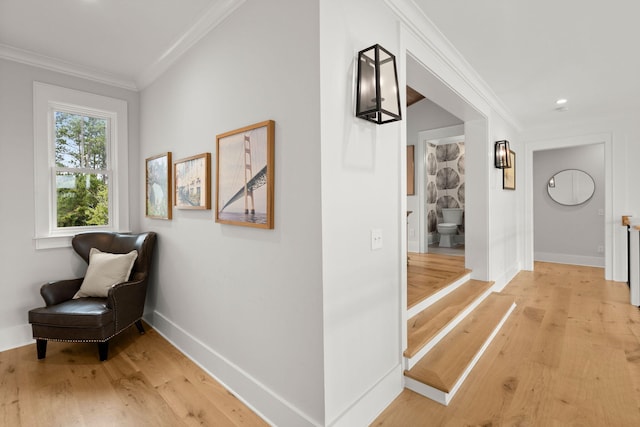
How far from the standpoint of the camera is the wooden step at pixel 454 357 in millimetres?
1882

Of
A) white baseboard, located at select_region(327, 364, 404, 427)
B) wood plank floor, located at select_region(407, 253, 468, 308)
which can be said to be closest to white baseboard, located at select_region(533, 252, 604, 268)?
wood plank floor, located at select_region(407, 253, 468, 308)

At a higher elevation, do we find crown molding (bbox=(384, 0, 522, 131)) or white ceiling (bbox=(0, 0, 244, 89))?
white ceiling (bbox=(0, 0, 244, 89))

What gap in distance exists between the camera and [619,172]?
14.8 ft

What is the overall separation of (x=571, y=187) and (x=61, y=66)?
802 cm

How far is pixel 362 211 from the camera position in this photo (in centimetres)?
171

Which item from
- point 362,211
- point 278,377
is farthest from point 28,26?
point 278,377

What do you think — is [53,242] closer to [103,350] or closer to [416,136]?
[103,350]

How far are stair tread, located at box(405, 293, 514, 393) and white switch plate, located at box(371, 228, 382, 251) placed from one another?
907mm

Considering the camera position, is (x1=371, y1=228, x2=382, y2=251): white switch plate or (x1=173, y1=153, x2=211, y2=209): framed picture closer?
(x1=371, y1=228, x2=382, y2=251): white switch plate

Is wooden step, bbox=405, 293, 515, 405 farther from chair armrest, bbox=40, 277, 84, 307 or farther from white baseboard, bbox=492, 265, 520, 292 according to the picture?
chair armrest, bbox=40, 277, 84, 307

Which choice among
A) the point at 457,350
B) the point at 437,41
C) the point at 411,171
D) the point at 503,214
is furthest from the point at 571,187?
the point at 457,350

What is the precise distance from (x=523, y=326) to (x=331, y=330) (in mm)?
2499

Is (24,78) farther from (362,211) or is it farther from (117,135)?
(362,211)

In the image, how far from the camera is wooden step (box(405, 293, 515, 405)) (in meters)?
1.88
